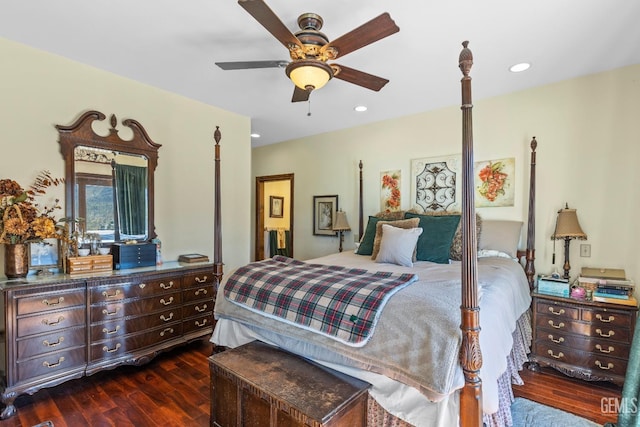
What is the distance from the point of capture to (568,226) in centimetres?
269

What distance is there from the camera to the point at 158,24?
209 centimetres

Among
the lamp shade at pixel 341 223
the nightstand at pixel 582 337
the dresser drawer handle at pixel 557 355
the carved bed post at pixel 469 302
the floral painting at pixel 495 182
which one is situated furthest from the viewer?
the lamp shade at pixel 341 223

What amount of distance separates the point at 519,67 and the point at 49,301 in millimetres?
4049

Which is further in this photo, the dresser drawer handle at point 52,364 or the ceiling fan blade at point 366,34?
the dresser drawer handle at point 52,364

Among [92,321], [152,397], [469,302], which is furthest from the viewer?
[92,321]

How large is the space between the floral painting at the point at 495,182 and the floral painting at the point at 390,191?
0.94 metres

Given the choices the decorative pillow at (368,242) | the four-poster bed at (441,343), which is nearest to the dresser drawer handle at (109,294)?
the four-poster bed at (441,343)

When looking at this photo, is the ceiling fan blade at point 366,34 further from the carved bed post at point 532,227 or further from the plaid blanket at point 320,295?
the carved bed post at point 532,227

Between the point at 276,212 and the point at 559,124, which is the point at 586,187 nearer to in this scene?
the point at 559,124

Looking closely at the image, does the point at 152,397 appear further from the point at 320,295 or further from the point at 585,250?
the point at 585,250

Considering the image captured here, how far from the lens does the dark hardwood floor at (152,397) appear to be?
2006 mm

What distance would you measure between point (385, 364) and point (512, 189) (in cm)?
254

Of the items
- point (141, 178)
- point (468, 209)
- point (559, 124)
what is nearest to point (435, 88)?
point (559, 124)

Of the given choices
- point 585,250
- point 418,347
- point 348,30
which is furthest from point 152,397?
point 585,250
